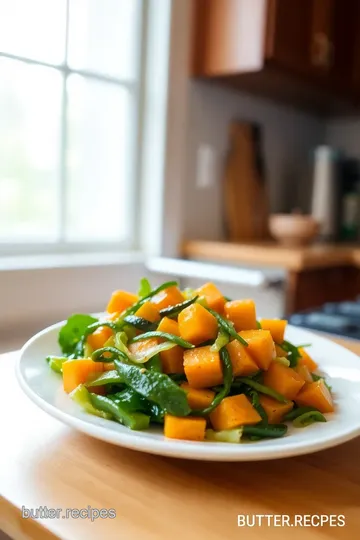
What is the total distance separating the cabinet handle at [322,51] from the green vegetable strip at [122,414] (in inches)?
81.9

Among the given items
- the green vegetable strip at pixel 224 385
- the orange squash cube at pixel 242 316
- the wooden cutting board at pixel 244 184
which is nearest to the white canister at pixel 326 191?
the wooden cutting board at pixel 244 184

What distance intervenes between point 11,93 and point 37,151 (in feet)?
0.69

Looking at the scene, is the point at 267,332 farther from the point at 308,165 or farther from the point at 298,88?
the point at 308,165

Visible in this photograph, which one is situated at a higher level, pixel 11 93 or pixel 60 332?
pixel 11 93

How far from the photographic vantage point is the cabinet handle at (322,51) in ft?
7.73

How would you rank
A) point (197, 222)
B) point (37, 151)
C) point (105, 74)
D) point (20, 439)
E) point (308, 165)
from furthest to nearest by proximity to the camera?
point (308, 165) < point (197, 222) < point (105, 74) < point (37, 151) < point (20, 439)

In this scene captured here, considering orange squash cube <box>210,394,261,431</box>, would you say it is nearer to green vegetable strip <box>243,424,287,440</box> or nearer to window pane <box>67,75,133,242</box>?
green vegetable strip <box>243,424,287,440</box>

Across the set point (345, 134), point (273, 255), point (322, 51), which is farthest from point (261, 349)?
point (345, 134)

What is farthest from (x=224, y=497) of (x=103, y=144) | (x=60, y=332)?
→ (x=103, y=144)

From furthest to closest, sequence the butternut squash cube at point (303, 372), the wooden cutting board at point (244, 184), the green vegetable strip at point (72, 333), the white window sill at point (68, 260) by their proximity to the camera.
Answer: the wooden cutting board at point (244, 184), the white window sill at point (68, 260), the green vegetable strip at point (72, 333), the butternut squash cube at point (303, 372)

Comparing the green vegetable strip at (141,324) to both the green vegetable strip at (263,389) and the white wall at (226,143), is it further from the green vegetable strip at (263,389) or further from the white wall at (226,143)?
the white wall at (226,143)

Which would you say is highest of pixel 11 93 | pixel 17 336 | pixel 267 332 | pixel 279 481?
pixel 11 93

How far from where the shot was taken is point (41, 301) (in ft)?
6.24

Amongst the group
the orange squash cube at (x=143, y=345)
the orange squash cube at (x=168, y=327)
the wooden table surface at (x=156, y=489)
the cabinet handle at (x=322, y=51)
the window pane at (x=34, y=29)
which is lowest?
the wooden table surface at (x=156, y=489)
